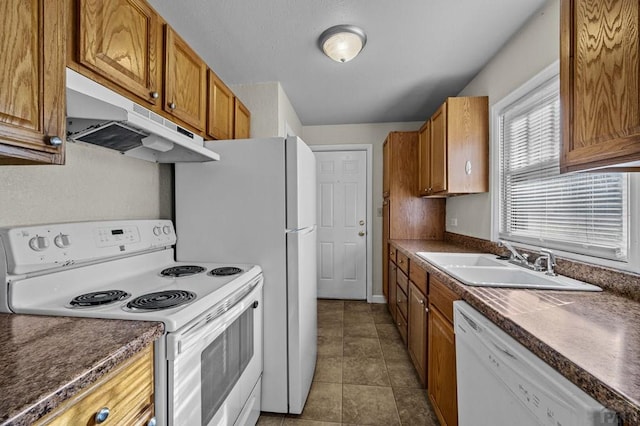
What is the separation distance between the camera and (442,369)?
4.93 ft

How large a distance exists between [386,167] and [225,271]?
Result: 2477mm

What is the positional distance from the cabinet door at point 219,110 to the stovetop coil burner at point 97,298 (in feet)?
3.74

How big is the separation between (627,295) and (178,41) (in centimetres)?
241

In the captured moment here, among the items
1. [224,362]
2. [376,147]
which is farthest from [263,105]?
[224,362]

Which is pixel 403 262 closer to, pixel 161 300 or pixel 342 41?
pixel 342 41

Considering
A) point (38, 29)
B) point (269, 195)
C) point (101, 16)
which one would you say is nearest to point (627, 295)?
point (269, 195)

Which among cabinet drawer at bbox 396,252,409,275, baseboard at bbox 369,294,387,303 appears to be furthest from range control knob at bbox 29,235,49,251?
baseboard at bbox 369,294,387,303

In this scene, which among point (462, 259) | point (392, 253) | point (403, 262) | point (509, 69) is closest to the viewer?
point (509, 69)

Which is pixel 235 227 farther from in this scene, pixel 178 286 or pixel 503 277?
pixel 503 277

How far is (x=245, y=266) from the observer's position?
5.37 feet

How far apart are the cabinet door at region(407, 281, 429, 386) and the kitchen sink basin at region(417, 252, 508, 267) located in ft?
0.85

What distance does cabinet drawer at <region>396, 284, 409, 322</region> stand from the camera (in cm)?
239

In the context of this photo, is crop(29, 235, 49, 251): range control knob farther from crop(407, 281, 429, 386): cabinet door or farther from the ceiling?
crop(407, 281, 429, 386): cabinet door

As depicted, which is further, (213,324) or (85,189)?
(85,189)
